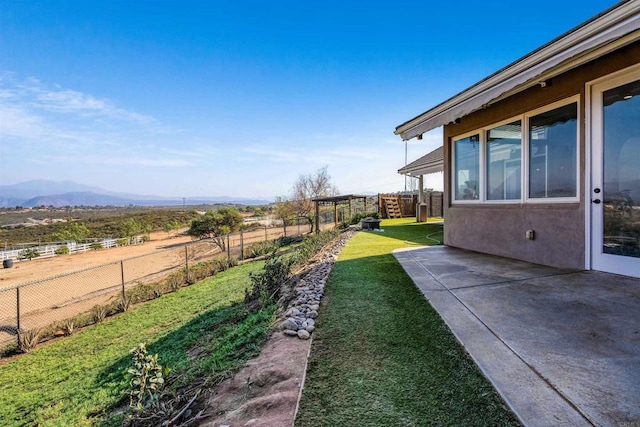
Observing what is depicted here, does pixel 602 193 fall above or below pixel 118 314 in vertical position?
above

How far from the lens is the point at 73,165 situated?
32.0 meters

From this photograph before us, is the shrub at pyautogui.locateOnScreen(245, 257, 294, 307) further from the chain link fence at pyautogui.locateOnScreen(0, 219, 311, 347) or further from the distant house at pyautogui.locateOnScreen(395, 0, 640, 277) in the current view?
the chain link fence at pyautogui.locateOnScreen(0, 219, 311, 347)

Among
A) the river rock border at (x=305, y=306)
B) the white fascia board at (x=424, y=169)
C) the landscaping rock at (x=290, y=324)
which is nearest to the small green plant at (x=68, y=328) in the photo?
the river rock border at (x=305, y=306)

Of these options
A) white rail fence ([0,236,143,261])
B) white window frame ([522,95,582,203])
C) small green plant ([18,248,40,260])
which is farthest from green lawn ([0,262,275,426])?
white rail fence ([0,236,143,261])

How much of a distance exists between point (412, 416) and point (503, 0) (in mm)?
13144

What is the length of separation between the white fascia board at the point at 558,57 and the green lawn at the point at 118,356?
15.3 feet

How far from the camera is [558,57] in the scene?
3.62 metres

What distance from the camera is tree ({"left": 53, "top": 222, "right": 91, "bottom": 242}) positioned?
112 ft

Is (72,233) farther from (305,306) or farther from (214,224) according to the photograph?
(305,306)

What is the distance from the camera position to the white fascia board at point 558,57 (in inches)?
116

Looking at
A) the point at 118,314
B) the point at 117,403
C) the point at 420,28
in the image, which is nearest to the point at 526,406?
the point at 117,403

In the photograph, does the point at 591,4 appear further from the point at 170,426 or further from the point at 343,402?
the point at 170,426

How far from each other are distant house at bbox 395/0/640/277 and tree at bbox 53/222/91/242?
4047 cm

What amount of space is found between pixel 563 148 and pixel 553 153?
190mm
